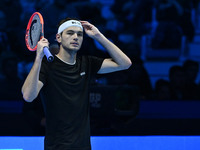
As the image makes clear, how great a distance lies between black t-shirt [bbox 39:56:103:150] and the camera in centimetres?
213

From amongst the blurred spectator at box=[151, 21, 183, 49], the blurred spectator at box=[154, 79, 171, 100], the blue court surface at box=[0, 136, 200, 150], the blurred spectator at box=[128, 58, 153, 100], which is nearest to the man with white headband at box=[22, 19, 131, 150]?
the blue court surface at box=[0, 136, 200, 150]

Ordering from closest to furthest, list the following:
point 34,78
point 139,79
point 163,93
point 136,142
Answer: point 34,78 → point 136,142 → point 163,93 → point 139,79

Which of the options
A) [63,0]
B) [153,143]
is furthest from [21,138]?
[63,0]

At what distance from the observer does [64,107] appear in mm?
2154

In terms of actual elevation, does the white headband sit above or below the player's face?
above

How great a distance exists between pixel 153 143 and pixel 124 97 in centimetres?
71

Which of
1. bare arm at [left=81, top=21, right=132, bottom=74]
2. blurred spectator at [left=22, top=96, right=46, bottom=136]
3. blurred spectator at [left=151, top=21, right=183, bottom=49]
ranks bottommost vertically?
blurred spectator at [left=22, top=96, right=46, bottom=136]

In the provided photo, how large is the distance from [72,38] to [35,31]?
0.28 metres

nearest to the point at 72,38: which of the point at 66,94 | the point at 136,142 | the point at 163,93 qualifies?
the point at 66,94

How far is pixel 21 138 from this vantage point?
2.81 meters

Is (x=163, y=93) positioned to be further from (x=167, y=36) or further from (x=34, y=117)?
(x=34, y=117)

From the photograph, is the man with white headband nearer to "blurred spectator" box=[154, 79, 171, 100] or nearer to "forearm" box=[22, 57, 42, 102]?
"forearm" box=[22, 57, 42, 102]

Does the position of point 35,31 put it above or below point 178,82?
above

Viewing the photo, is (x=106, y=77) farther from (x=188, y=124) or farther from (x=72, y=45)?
(x=72, y=45)
